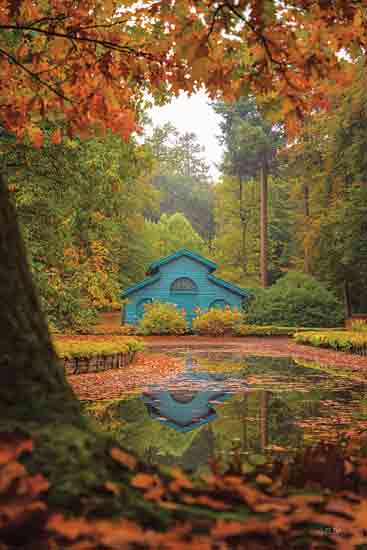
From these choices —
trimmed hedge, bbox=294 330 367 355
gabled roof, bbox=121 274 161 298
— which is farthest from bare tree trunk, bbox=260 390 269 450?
gabled roof, bbox=121 274 161 298

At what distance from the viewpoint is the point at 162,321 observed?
37.2 meters

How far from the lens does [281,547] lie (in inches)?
93.4

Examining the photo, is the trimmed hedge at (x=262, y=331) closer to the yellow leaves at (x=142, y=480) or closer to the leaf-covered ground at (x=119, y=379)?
the leaf-covered ground at (x=119, y=379)

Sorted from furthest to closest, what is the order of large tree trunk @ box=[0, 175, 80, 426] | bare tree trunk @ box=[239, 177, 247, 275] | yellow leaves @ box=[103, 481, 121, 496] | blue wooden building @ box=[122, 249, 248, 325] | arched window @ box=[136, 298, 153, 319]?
bare tree trunk @ box=[239, 177, 247, 275] → blue wooden building @ box=[122, 249, 248, 325] → arched window @ box=[136, 298, 153, 319] → large tree trunk @ box=[0, 175, 80, 426] → yellow leaves @ box=[103, 481, 121, 496]

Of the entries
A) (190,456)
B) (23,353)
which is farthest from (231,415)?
(23,353)

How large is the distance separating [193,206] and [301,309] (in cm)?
4079

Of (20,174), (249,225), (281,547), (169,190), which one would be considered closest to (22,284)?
(281,547)

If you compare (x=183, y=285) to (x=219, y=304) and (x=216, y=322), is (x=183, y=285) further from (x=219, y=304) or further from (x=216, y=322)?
(x=216, y=322)

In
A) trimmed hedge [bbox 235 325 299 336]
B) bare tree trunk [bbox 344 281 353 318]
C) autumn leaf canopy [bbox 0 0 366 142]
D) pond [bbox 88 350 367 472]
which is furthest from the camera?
bare tree trunk [bbox 344 281 353 318]

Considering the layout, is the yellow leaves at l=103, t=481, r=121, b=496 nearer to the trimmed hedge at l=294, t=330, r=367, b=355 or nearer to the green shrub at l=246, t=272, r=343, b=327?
the trimmed hedge at l=294, t=330, r=367, b=355

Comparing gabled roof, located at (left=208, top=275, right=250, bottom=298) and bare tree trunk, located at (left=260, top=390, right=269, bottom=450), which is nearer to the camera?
bare tree trunk, located at (left=260, top=390, right=269, bottom=450)

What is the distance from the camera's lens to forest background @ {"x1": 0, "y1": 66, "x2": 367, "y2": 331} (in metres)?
14.8

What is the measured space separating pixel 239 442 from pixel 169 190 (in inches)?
3033

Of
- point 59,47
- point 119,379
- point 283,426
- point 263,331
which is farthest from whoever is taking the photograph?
point 263,331
